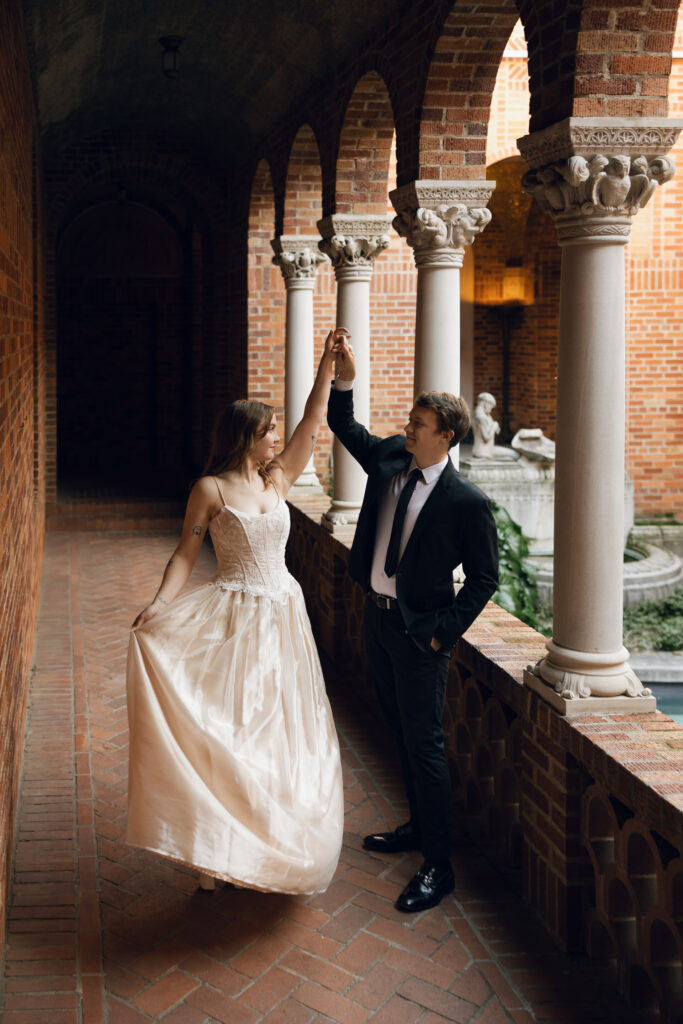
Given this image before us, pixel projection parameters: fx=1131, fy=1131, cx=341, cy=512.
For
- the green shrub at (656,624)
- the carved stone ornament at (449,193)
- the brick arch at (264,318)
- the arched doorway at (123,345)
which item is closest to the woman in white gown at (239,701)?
the carved stone ornament at (449,193)

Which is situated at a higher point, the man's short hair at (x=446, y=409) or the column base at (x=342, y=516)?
the man's short hair at (x=446, y=409)

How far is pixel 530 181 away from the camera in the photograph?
13.6 ft

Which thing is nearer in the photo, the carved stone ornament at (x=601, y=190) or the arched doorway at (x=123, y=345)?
the carved stone ornament at (x=601, y=190)

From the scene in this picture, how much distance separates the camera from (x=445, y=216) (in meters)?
5.94

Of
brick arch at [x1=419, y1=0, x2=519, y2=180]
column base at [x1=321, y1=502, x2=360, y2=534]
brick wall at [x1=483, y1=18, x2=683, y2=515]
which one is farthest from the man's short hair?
brick wall at [x1=483, y1=18, x2=683, y2=515]

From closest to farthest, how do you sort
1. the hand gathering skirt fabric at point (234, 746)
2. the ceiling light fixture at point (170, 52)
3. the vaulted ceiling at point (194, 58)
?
the hand gathering skirt fabric at point (234, 746) < the vaulted ceiling at point (194, 58) < the ceiling light fixture at point (170, 52)

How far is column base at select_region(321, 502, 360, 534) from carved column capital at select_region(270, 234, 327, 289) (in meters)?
2.83

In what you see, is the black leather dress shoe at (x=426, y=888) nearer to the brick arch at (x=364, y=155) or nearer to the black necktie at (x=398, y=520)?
the black necktie at (x=398, y=520)

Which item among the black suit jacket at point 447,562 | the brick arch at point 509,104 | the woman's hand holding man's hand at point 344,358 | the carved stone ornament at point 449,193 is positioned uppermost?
the brick arch at point 509,104

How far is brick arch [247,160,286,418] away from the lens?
11.6 m

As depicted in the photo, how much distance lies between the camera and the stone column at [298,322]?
9961 mm

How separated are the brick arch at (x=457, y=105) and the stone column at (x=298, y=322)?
12.9 ft

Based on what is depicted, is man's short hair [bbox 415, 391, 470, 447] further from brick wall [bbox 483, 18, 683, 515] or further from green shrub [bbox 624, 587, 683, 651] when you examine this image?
brick wall [bbox 483, 18, 683, 515]

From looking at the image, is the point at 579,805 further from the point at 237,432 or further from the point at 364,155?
the point at 364,155
